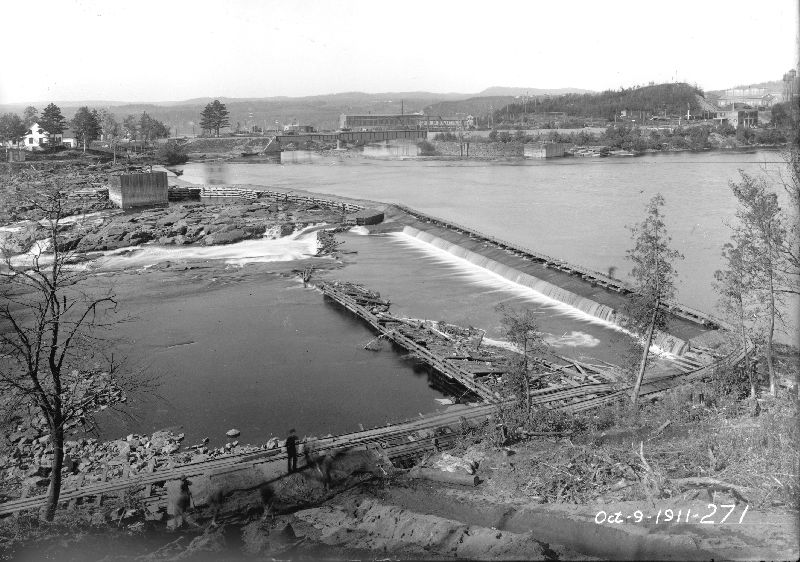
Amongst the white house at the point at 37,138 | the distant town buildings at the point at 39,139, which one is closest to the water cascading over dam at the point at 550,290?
the distant town buildings at the point at 39,139

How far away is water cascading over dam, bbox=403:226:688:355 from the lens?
38.3 feet

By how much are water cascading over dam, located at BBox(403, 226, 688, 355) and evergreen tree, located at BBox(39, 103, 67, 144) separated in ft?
154

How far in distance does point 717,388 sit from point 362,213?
67.6 feet

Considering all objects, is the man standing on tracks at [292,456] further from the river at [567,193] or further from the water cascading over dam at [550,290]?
the river at [567,193]

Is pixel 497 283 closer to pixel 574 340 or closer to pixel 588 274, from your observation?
pixel 588 274

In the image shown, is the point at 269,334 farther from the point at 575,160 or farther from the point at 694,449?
the point at 575,160

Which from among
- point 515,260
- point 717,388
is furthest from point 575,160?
point 717,388

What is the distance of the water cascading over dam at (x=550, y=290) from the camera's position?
1168cm

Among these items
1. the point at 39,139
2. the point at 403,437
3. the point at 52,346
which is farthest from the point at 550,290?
the point at 39,139

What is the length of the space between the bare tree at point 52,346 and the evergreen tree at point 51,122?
4036cm

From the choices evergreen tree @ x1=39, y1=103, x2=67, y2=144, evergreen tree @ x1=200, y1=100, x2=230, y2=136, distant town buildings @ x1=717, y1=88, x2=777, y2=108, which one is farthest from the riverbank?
distant town buildings @ x1=717, y1=88, x2=777, y2=108

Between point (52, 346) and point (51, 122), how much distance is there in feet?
197

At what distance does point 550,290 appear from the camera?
15.5 metres

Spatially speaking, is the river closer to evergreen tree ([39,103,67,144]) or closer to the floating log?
the floating log
